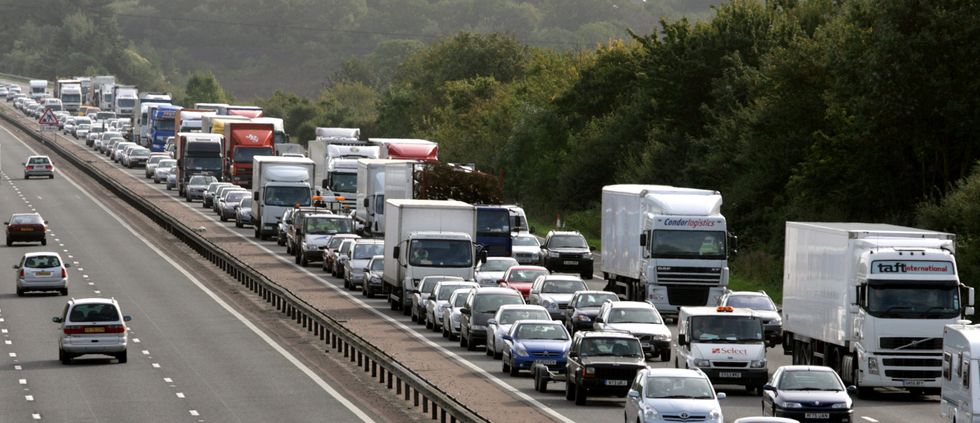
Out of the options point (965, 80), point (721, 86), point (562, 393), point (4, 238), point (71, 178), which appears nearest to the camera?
point (562, 393)

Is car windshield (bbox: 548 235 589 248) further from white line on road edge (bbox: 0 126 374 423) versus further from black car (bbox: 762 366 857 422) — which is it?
black car (bbox: 762 366 857 422)

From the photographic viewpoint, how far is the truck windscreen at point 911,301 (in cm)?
3703

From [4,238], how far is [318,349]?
38.1 meters

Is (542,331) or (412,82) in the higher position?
(412,82)

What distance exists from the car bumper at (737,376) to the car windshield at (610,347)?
2.01 m

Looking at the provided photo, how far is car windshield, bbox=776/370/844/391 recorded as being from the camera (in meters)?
31.6

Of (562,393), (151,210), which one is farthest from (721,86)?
(562,393)

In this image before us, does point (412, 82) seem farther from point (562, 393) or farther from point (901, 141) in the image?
point (562, 393)

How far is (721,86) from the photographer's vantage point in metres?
85.8

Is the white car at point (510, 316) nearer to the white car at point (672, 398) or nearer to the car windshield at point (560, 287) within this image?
the car windshield at point (560, 287)

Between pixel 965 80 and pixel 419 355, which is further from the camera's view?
pixel 965 80

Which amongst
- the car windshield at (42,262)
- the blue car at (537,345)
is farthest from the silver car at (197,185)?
the blue car at (537,345)

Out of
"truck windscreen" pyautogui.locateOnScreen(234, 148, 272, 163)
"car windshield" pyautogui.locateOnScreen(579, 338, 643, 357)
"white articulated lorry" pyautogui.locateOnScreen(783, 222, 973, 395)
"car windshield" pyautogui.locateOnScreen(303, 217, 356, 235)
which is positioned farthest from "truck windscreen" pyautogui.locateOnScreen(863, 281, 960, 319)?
"truck windscreen" pyautogui.locateOnScreen(234, 148, 272, 163)

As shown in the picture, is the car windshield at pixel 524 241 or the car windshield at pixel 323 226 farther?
the car windshield at pixel 323 226
